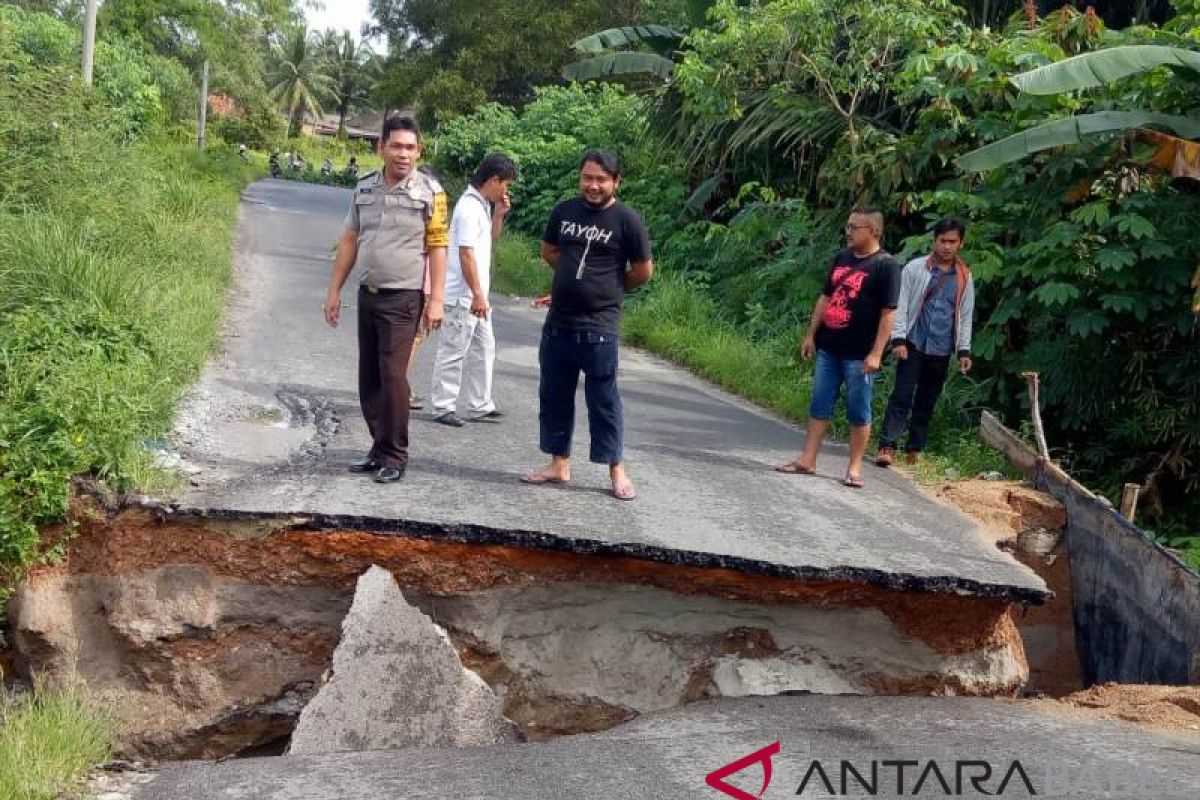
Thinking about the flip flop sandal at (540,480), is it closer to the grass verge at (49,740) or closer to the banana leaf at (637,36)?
the grass verge at (49,740)

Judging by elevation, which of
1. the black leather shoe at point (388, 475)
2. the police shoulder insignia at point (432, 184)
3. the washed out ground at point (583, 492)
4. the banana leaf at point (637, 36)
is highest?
the banana leaf at point (637, 36)

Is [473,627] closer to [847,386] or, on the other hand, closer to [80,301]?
[847,386]

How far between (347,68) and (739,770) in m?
67.9

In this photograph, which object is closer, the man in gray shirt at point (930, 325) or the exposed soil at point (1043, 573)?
the exposed soil at point (1043, 573)

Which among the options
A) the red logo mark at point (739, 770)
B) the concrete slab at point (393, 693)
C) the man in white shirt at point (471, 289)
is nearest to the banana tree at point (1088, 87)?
the man in white shirt at point (471, 289)

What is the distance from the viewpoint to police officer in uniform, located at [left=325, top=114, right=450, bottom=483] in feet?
18.2

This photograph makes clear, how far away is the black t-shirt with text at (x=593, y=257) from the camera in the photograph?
218 inches

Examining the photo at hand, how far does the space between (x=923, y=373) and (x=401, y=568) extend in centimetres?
413

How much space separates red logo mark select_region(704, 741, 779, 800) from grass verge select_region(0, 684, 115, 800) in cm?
220

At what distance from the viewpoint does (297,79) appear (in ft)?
202

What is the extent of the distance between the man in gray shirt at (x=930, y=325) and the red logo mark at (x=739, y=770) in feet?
12.6

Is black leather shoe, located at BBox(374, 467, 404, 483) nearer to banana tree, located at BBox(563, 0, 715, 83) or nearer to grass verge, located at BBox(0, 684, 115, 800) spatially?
grass verge, located at BBox(0, 684, 115, 800)

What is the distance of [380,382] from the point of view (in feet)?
18.4

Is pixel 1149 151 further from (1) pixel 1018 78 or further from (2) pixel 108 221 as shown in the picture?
(2) pixel 108 221
